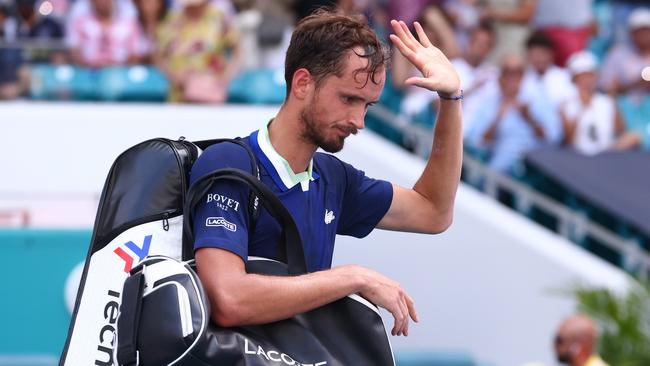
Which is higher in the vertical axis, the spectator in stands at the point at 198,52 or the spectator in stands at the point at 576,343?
the spectator in stands at the point at 198,52

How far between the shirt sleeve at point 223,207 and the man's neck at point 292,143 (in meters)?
0.10

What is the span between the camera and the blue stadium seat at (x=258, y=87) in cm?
909

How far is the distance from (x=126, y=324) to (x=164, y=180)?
0.38m

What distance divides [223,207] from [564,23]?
7.71 m

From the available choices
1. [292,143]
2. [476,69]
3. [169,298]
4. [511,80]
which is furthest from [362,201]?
[476,69]

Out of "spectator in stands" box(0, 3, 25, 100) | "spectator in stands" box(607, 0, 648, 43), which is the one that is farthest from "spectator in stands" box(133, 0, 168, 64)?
"spectator in stands" box(607, 0, 648, 43)

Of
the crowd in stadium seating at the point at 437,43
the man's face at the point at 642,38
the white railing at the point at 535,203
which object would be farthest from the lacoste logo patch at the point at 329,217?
the man's face at the point at 642,38

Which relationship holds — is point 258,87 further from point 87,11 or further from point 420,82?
point 420,82

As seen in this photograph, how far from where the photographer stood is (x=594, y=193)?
908cm

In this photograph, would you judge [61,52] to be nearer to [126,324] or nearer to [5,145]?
[5,145]

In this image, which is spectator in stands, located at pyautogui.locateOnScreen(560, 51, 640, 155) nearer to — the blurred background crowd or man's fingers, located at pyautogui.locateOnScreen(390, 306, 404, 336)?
the blurred background crowd

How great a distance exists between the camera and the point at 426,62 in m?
3.18

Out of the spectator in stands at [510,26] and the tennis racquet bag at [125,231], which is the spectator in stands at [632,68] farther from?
the tennis racquet bag at [125,231]

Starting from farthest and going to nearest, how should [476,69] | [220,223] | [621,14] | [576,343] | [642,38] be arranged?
[621,14]
[642,38]
[476,69]
[576,343]
[220,223]
